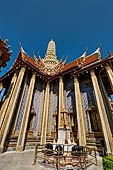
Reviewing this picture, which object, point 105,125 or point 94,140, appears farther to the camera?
point 94,140

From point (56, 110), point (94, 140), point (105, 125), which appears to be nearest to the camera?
point (105, 125)

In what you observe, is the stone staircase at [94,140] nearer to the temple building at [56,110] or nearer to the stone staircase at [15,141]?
the temple building at [56,110]

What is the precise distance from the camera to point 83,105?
10.8 metres

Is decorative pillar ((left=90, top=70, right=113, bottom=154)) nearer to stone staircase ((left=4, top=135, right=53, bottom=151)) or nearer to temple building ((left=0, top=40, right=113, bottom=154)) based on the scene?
temple building ((left=0, top=40, right=113, bottom=154))

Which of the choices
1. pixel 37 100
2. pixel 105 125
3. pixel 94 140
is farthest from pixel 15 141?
pixel 105 125

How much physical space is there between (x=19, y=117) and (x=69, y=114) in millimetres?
5435

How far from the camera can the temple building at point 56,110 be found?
8.21m

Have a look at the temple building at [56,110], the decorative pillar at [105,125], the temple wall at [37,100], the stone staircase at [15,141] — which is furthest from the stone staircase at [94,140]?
the temple wall at [37,100]

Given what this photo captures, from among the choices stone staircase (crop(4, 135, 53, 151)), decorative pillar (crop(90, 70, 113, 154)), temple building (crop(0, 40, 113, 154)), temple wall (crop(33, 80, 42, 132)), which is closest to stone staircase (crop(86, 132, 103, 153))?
temple building (crop(0, 40, 113, 154))

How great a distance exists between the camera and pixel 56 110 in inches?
479

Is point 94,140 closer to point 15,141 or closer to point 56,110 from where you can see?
point 56,110

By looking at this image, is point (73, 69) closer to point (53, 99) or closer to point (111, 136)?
point (53, 99)

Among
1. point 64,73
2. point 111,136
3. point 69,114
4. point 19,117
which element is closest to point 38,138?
point 19,117

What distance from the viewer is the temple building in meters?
8.21
